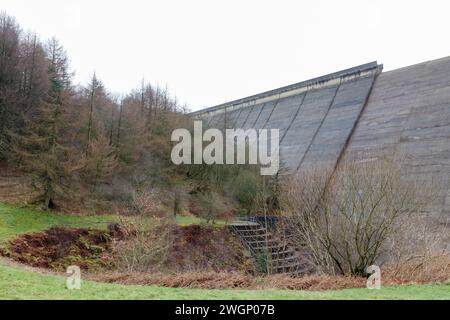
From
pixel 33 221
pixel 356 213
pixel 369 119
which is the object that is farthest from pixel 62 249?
pixel 369 119

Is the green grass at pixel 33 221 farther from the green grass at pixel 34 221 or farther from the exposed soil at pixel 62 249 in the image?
the exposed soil at pixel 62 249

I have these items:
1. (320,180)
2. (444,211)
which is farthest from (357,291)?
(444,211)

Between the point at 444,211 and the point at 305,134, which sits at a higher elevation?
the point at 305,134

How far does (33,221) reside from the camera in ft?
53.4

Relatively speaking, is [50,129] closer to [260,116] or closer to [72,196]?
[72,196]

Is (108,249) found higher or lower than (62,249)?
lower

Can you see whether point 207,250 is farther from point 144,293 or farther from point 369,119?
point 369,119

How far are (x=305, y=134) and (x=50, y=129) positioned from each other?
18283 mm

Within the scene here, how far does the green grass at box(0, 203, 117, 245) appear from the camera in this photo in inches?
589

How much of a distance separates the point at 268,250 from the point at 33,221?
1041 centimetres

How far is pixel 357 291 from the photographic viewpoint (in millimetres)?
7090

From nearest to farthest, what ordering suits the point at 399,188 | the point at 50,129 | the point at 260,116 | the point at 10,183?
the point at 399,188 < the point at 50,129 < the point at 10,183 < the point at 260,116

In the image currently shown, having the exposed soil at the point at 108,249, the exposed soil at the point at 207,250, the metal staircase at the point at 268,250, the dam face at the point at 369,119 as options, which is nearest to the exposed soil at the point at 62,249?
the exposed soil at the point at 108,249

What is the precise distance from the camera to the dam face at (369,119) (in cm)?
1956
